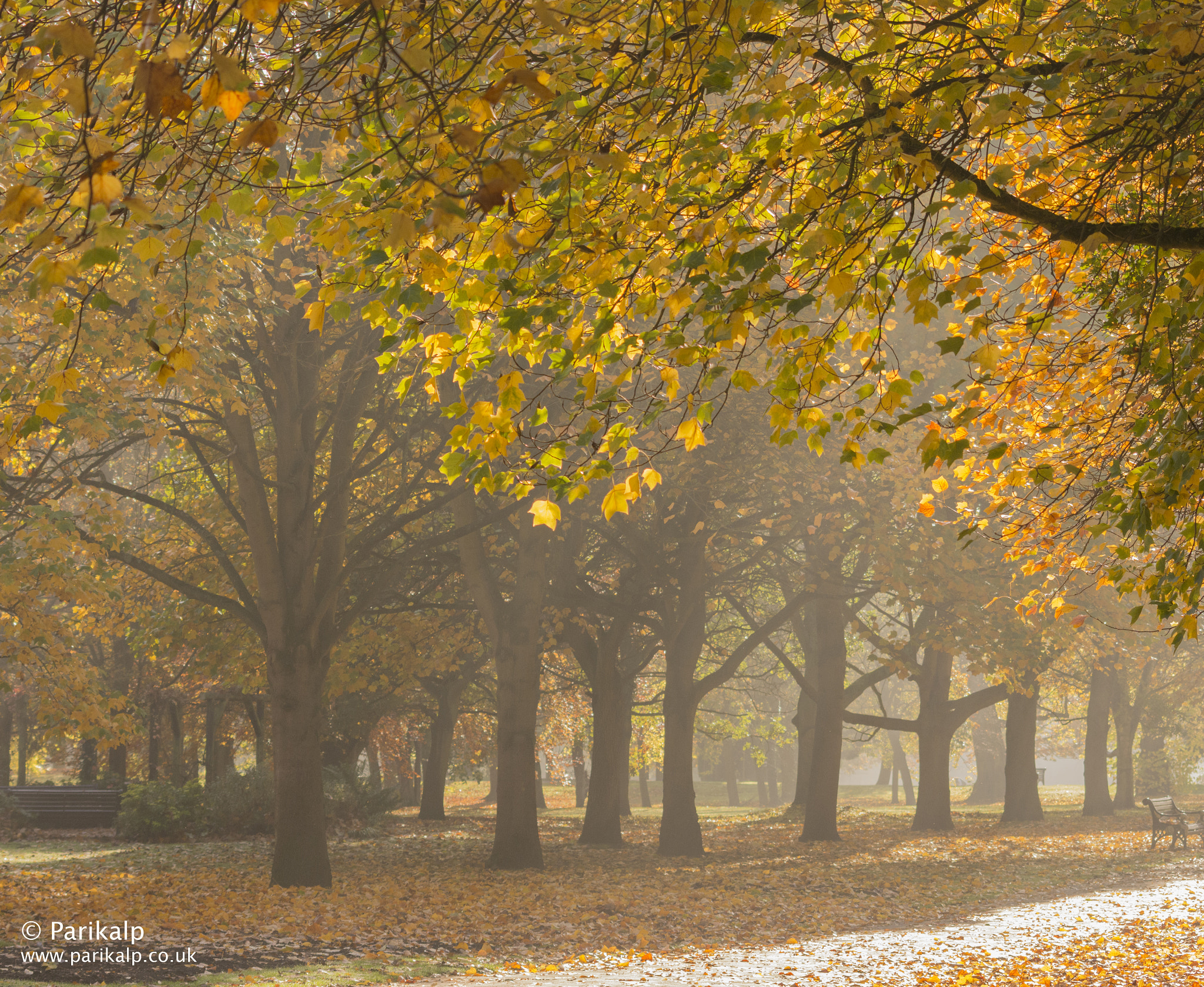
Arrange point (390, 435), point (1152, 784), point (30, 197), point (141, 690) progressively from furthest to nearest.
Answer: point (1152, 784), point (141, 690), point (390, 435), point (30, 197)

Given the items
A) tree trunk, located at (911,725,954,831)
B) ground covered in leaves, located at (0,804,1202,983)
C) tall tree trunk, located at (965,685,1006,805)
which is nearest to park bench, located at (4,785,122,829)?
ground covered in leaves, located at (0,804,1202,983)

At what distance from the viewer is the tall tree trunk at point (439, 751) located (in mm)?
25938

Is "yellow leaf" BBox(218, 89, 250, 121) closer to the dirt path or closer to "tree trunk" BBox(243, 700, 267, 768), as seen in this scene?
the dirt path

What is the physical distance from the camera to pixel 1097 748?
96.0 ft

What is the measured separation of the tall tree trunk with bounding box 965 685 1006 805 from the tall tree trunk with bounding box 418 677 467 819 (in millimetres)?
25549

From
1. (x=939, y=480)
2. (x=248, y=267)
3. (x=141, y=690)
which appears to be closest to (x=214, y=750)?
(x=141, y=690)

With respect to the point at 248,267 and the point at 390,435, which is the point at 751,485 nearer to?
the point at 390,435

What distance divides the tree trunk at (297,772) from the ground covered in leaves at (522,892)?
51cm

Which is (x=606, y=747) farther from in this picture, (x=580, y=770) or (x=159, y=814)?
(x=580, y=770)

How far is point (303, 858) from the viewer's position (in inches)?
512

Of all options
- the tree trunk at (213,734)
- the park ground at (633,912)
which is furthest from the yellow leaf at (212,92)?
the tree trunk at (213,734)

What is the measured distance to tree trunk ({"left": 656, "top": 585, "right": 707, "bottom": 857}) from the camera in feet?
62.3

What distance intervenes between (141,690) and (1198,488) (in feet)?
85.3

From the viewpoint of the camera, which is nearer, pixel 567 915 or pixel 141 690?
pixel 567 915
